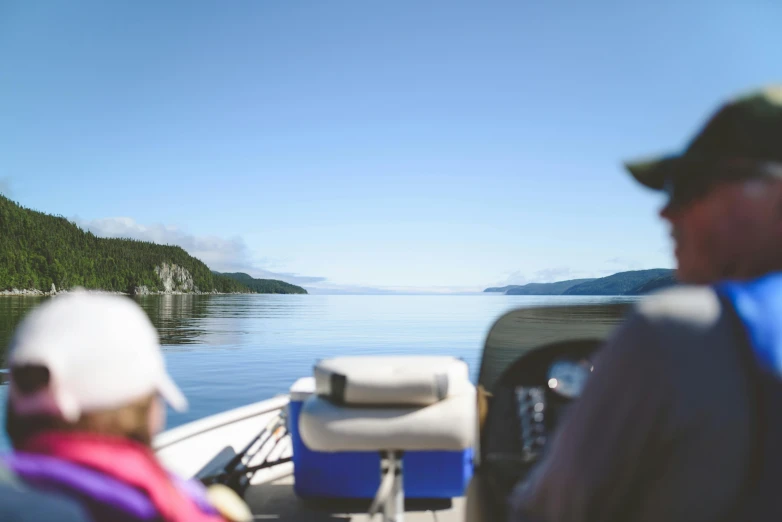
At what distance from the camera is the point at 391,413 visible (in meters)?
2.71

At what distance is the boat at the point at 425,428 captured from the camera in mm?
2078

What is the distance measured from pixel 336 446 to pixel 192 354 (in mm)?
24129

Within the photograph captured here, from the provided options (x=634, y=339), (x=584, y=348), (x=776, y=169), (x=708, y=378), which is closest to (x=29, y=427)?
(x=634, y=339)

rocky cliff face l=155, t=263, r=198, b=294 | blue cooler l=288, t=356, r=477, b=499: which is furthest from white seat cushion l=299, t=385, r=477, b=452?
rocky cliff face l=155, t=263, r=198, b=294

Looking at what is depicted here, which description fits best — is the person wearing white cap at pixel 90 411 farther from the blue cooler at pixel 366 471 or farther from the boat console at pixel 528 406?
the blue cooler at pixel 366 471

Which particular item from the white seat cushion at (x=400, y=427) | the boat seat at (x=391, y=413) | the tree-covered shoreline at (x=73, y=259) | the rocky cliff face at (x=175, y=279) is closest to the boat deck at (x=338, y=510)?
the boat seat at (x=391, y=413)

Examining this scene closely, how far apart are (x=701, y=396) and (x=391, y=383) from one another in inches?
73.0

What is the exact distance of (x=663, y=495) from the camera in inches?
40.4

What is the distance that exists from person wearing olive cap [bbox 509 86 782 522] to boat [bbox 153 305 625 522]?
36.8 inches

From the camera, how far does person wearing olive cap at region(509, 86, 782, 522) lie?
0.96 m

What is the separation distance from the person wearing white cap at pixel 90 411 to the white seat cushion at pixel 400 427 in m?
1.58

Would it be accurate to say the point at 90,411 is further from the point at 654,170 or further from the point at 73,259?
the point at 73,259

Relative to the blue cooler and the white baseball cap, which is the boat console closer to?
the white baseball cap

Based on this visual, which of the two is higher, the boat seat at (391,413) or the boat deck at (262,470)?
the boat seat at (391,413)
